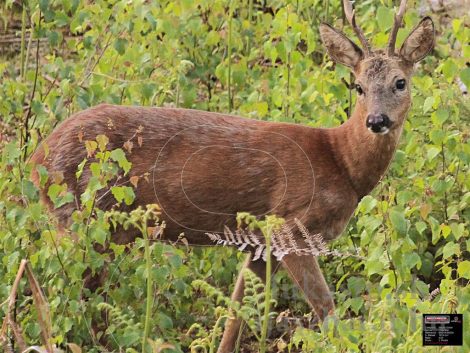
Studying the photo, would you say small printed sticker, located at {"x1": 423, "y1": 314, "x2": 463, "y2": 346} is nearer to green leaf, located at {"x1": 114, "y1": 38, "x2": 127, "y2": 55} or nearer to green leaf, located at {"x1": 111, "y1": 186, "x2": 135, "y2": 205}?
green leaf, located at {"x1": 111, "y1": 186, "x2": 135, "y2": 205}

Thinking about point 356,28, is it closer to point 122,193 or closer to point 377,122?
point 377,122

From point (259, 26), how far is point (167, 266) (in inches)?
134

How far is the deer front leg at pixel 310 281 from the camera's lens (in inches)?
273

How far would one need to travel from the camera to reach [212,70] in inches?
357

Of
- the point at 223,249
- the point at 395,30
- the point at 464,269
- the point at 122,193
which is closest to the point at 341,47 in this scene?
the point at 395,30

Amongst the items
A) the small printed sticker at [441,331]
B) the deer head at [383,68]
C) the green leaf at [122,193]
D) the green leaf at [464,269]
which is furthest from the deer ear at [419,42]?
the small printed sticker at [441,331]

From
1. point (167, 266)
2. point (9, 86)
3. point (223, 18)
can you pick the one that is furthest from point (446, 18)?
point (167, 266)

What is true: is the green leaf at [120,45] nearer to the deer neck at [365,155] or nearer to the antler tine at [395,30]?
the deer neck at [365,155]

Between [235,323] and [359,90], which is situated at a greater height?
[359,90]

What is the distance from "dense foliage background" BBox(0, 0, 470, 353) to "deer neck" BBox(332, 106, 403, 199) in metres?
0.16

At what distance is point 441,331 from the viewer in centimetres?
540

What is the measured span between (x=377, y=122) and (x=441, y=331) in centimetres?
173

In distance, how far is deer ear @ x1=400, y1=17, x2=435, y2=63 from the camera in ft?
23.7

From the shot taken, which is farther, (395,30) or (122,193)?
(395,30)
